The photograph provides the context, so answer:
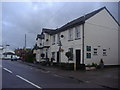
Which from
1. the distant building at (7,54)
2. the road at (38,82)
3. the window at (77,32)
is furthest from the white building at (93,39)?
the distant building at (7,54)

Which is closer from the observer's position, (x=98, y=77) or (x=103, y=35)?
(x=98, y=77)

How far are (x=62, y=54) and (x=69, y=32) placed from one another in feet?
13.4

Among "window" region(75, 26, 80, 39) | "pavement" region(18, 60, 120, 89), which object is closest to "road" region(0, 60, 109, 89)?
"pavement" region(18, 60, 120, 89)

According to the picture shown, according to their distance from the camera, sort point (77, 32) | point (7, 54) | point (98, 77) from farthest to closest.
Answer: point (7, 54), point (77, 32), point (98, 77)

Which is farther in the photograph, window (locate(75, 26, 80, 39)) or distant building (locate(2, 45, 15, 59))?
distant building (locate(2, 45, 15, 59))

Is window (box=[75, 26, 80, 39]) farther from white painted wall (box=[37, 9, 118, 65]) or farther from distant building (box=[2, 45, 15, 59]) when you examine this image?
distant building (box=[2, 45, 15, 59])

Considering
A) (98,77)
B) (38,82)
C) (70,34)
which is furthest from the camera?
(70,34)

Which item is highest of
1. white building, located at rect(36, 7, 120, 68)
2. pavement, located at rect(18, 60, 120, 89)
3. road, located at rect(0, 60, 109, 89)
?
white building, located at rect(36, 7, 120, 68)

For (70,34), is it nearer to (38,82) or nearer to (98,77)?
(98,77)

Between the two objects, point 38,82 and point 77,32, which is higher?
point 77,32

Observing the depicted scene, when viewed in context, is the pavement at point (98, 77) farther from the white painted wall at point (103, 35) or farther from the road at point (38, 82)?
the white painted wall at point (103, 35)

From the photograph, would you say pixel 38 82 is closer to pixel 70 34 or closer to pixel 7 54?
pixel 70 34

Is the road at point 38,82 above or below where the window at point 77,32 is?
below

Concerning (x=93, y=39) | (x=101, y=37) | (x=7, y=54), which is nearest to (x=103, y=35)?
(x=101, y=37)
